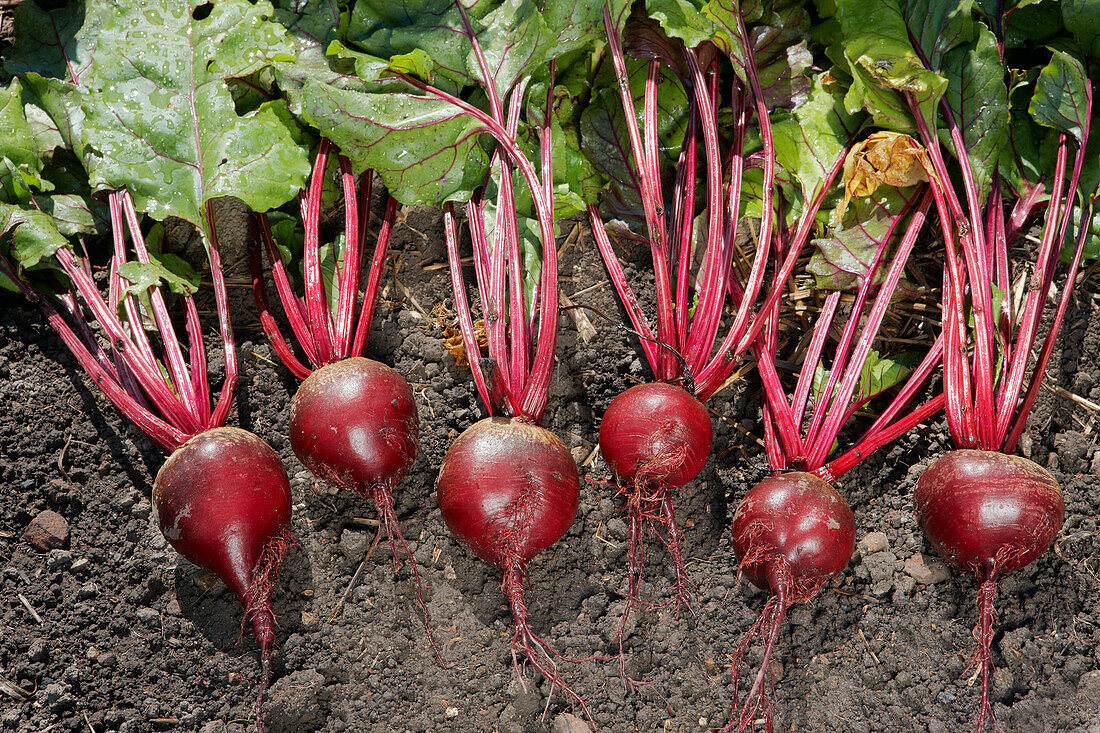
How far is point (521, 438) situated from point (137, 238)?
1260 mm

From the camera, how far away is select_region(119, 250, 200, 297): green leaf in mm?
1843

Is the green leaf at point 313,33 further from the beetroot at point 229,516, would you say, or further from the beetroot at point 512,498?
the beetroot at point 512,498

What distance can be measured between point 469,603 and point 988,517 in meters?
1.39

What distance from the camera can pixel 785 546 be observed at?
1.79 metres

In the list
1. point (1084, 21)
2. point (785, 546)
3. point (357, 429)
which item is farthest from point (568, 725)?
point (1084, 21)

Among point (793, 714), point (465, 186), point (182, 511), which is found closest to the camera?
point (182, 511)

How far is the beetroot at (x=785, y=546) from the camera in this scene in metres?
1.79

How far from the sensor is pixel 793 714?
1899 mm

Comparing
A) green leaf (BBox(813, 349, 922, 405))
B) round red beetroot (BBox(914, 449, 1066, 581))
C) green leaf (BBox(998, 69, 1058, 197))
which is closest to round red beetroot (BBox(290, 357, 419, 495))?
green leaf (BBox(813, 349, 922, 405))

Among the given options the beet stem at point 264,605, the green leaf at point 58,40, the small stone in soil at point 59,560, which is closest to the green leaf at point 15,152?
the green leaf at point 58,40

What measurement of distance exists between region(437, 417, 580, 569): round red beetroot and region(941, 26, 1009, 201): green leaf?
1520 mm

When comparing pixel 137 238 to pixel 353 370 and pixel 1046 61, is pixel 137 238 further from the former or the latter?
pixel 1046 61

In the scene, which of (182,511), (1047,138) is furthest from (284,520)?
(1047,138)

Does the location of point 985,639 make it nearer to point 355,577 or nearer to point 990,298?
point 990,298
